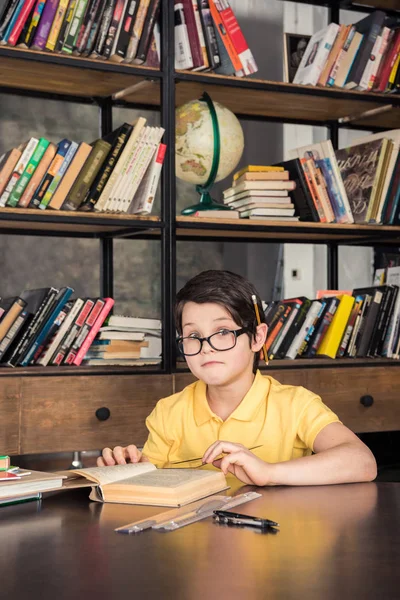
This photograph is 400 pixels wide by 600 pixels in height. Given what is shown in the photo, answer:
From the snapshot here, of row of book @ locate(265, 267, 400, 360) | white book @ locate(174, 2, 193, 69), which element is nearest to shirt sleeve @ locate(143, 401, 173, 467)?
row of book @ locate(265, 267, 400, 360)

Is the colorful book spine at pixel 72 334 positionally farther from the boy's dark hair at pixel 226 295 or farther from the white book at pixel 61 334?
the boy's dark hair at pixel 226 295

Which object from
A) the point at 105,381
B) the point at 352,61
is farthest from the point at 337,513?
the point at 352,61

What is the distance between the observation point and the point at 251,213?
2.85 metres

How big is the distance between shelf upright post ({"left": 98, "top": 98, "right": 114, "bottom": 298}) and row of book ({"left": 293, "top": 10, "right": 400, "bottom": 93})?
673 millimetres

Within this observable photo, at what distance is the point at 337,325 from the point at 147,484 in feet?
5.95

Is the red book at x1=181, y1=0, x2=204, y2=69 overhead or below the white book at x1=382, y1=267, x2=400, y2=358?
overhead

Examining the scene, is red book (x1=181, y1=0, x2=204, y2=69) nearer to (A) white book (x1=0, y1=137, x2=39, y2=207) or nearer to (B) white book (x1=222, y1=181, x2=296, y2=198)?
(B) white book (x1=222, y1=181, x2=296, y2=198)

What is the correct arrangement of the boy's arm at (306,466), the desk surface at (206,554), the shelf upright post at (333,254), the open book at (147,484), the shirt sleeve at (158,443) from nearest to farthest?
the desk surface at (206,554) → the open book at (147,484) → the boy's arm at (306,466) → the shirt sleeve at (158,443) → the shelf upright post at (333,254)

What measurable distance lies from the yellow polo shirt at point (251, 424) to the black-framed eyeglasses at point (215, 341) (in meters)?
0.11

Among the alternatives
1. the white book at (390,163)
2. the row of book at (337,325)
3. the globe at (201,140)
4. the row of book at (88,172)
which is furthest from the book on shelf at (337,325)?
the row of book at (88,172)

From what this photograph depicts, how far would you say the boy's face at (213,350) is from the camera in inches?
62.9

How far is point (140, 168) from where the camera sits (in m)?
2.62

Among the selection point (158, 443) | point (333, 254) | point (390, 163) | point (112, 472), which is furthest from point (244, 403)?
point (333, 254)

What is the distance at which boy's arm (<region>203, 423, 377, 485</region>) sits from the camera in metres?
1.30
